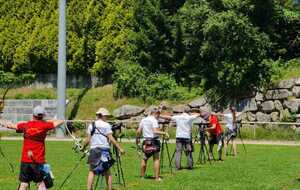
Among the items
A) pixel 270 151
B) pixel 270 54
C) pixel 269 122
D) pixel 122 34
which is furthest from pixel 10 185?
pixel 122 34

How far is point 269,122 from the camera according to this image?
122 feet

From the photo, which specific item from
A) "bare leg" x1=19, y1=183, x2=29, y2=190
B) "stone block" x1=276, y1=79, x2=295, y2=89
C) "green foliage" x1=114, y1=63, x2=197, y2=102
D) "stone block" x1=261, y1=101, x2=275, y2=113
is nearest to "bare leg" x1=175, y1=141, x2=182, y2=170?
"bare leg" x1=19, y1=183, x2=29, y2=190

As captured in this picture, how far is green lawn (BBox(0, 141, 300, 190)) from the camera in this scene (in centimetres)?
1627

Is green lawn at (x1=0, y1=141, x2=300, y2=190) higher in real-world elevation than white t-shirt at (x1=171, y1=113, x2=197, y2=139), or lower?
lower

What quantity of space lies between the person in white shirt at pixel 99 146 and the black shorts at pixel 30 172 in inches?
86.7

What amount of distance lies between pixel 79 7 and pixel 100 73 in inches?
196

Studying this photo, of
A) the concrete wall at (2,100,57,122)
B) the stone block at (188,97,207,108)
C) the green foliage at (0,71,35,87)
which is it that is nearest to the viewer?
the stone block at (188,97,207,108)

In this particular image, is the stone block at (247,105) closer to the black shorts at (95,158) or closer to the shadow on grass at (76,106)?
the shadow on grass at (76,106)

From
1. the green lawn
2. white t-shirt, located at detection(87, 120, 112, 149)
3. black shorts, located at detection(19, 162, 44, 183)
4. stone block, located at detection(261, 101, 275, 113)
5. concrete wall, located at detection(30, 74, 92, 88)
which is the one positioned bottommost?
the green lawn

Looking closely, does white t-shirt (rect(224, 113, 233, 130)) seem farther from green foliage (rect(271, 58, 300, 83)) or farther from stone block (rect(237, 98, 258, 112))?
green foliage (rect(271, 58, 300, 83))

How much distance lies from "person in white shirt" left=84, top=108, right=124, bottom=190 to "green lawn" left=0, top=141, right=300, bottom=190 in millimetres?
1930

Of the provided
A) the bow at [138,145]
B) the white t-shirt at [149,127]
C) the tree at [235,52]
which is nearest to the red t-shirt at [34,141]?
the white t-shirt at [149,127]

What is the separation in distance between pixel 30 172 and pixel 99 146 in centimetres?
250

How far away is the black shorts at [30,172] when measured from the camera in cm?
1180
